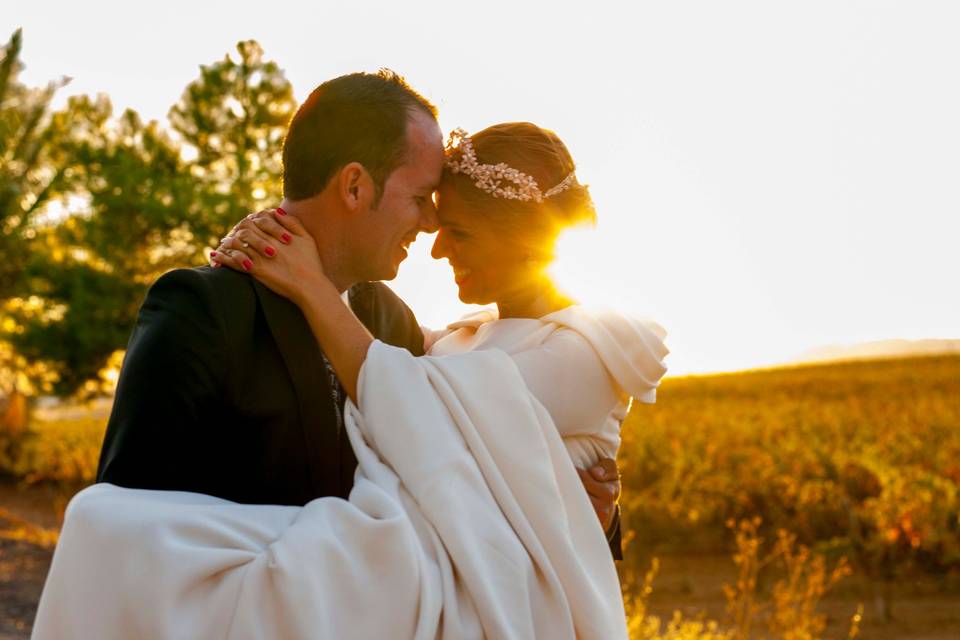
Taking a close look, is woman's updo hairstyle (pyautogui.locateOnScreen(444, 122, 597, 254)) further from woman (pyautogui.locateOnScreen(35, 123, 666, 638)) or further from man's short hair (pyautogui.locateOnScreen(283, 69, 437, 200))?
woman (pyautogui.locateOnScreen(35, 123, 666, 638))

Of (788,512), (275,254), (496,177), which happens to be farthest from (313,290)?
(788,512)

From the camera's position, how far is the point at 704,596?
10586mm

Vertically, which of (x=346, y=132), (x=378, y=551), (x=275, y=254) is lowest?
(x=378, y=551)

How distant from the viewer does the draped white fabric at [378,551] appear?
2479mm

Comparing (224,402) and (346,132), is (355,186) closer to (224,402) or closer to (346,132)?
(346,132)

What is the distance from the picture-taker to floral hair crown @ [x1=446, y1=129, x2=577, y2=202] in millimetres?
3602

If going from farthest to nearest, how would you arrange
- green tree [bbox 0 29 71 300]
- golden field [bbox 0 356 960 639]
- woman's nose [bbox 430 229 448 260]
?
green tree [bbox 0 29 71 300], golden field [bbox 0 356 960 639], woman's nose [bbox 430 229 448 260]

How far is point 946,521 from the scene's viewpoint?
9727mm

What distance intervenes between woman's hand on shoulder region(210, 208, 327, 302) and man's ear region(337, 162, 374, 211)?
160 mm

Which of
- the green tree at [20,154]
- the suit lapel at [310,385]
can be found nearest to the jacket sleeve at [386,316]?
the suit lapel at [310,385]

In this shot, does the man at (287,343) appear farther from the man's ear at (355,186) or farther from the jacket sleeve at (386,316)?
the jacket sleeve at (386,316)

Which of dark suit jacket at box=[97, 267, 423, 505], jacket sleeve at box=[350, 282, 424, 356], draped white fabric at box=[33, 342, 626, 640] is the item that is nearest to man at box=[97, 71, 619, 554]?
dark suit jacket at box=[97, 267, 423, 505]

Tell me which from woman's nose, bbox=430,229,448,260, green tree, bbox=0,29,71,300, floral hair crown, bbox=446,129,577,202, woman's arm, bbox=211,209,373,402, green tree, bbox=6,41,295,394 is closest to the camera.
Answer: woman's arm, bbox=211,209,373,402

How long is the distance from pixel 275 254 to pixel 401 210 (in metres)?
0.47
